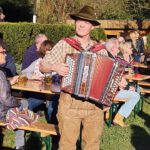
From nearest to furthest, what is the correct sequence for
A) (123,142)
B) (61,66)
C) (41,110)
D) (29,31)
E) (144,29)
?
(61,66) < (123,142) < (41,110) < (29,31) < (144,29)

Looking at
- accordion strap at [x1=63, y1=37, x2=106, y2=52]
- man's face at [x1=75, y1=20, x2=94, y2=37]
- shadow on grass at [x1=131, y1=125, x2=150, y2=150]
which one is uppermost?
man's face at [x1=75, y1=20, x2=94, y2=37]

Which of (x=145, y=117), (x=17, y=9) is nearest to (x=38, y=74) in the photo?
(x=145, y=117)

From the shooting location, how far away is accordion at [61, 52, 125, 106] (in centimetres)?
444

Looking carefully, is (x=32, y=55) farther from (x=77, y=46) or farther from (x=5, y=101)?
(x=77, y=46)

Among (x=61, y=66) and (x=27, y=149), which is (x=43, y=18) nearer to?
(x=27, y=149)

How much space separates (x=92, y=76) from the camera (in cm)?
449

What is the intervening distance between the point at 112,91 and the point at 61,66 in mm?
565

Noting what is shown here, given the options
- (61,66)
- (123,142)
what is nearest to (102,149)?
(123,142)

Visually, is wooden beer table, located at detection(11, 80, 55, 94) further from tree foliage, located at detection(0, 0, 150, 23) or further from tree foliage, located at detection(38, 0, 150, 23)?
tree foliage, located at detection(38, 0, 150, 23)

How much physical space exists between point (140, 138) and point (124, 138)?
0.94 ft

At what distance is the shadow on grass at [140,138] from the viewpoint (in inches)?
266

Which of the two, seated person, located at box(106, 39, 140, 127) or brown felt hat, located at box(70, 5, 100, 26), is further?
seated person, located at box(106, 39, 140, 127)

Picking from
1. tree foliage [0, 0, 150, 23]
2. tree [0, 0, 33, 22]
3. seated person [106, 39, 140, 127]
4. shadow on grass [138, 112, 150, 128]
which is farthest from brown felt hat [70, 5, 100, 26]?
tree [0, 0, 33, 22]

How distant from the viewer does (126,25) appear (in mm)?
19297
